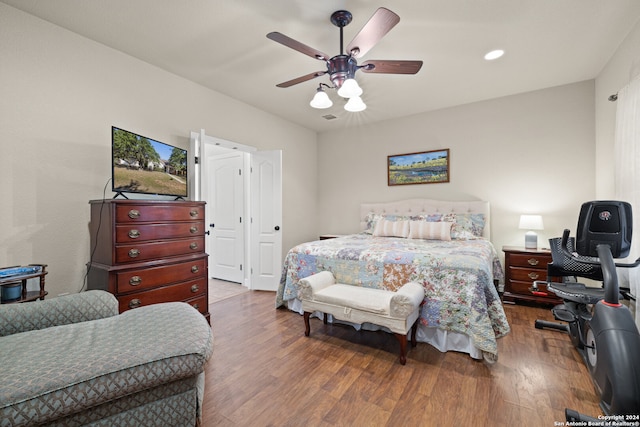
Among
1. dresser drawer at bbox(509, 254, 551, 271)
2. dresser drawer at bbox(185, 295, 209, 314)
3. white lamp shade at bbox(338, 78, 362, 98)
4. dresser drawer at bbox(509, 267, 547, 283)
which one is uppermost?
white lamp shade at bbox(338, 78, 362, 98)

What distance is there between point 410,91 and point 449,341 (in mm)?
3059

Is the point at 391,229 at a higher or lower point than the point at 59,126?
lower

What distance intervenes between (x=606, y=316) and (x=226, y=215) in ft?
15.4

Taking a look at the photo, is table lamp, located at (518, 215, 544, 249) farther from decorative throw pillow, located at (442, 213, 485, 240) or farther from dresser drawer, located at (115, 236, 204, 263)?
dresser drawer, located at (115, 236, 204, 263)

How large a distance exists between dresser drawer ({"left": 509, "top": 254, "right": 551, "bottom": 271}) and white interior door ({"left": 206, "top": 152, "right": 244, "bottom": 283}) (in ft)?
12.9

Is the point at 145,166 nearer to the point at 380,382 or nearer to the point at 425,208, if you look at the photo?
the point at 380,382

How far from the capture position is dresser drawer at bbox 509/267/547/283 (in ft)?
10.9

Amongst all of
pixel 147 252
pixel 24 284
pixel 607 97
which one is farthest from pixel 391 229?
pixel 24 284

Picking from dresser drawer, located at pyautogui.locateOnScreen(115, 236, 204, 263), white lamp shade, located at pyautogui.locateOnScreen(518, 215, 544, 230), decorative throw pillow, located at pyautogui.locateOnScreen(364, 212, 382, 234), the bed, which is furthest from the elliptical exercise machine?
dresser drawer, located at pyautogui.locateOnScreen(115, 236, 204, 263)

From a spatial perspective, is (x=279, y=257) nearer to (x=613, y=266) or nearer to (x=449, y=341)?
(x=449, y=341)

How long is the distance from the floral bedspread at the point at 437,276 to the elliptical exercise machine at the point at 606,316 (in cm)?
59

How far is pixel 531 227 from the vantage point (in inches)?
139

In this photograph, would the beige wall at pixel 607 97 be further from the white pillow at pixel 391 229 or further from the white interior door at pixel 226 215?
the white interior door at pixel 226 215

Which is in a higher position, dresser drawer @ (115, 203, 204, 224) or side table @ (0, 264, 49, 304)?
dresser drawer @ (115, 203, 204, 224)
